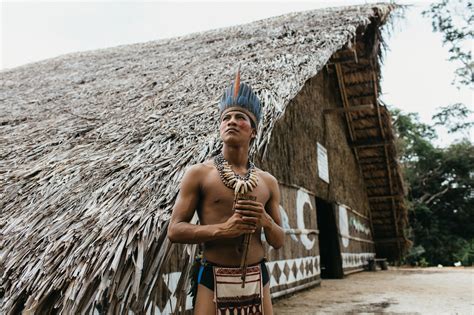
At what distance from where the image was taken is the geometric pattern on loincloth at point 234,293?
1723mm

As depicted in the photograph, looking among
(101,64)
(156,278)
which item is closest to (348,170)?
(101,64)

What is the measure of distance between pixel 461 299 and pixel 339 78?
4816 mm

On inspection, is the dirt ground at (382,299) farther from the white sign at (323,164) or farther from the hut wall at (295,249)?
the white sign at (323,164)

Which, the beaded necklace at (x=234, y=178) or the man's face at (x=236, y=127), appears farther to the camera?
the man's face at (x=236, y=127)

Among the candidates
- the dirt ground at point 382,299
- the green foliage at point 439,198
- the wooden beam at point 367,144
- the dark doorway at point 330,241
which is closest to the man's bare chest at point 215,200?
the dirt ground at point 382,299

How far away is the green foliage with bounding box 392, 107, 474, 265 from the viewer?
1659 cm

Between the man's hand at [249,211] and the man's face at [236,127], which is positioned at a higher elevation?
the man's face at [236,127]

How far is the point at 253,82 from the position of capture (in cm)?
389

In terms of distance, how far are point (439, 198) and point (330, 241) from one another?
11.5 metres

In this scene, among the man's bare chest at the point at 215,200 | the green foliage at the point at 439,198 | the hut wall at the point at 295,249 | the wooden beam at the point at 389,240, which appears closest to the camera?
the man's bare chest at the point at 215,200

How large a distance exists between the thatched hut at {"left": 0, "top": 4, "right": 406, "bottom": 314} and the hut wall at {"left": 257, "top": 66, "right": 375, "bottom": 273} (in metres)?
0.05

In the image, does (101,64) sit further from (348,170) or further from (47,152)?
(348,170)

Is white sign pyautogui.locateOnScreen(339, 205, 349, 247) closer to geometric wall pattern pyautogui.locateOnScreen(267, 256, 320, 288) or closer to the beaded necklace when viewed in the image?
geometric wall pattern pyautogui.locateOnScreen(267, 256, 320, 288)

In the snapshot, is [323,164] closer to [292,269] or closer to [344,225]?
[344,225]
